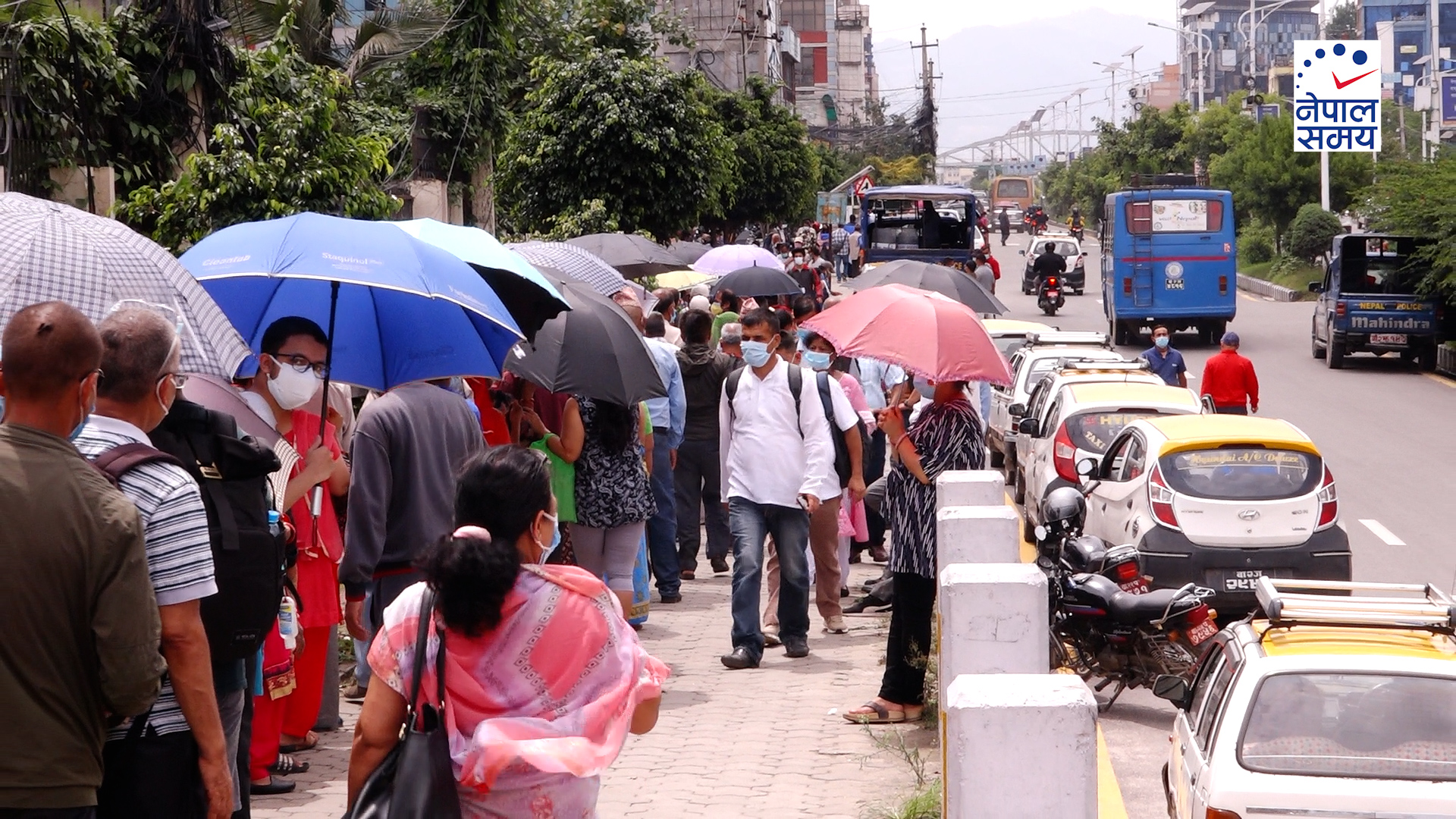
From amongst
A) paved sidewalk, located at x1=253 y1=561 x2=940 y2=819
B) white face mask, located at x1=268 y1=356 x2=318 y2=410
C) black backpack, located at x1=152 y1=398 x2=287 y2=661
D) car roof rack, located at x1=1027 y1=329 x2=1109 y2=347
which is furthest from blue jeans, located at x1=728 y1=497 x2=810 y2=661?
car roof rack, located at x1=1027 y1=329 x2=1109 y2=347

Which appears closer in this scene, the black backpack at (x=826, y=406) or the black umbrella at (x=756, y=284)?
the black backpack at (x=826, y=406)

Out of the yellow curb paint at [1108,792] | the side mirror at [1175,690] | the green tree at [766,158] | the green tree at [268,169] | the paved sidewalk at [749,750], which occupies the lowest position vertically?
the yellow curb paint at [1108,792]

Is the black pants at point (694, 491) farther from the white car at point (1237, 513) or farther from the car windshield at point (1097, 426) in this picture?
the car windshield at point (1097, 426)

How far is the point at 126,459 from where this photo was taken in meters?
3.55

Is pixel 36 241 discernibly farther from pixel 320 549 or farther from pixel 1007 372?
pixel 1007 372

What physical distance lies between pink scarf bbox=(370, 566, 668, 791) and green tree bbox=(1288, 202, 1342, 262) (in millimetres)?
46304

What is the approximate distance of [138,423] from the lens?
3.77 meters

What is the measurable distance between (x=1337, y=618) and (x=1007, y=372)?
106 inches

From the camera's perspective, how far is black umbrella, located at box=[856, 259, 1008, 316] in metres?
13.5

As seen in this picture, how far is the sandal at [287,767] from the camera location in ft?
21.0

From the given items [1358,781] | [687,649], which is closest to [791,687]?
[687,649]

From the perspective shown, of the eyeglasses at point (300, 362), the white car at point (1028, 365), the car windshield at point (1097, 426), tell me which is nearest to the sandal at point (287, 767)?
the eyeglasses at point (300, 362)

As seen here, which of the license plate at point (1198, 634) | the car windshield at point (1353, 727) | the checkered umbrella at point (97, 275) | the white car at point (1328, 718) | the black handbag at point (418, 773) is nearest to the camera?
the black handbag at point (418, 773)

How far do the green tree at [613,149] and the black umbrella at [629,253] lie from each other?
18.9 feet
